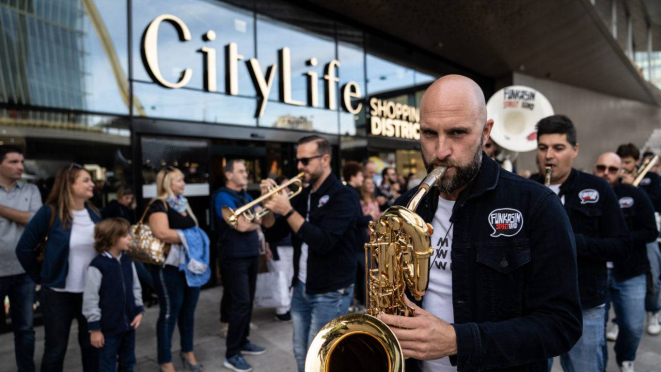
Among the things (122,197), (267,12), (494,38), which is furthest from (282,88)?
(494,38)

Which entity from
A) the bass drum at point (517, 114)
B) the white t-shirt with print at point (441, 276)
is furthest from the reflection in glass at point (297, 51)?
the white t-shirt with print at point (441, 276)

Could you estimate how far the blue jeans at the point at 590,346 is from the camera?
2.45 metres

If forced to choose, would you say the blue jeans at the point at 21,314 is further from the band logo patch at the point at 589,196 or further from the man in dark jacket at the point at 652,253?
the man in dark jacket at the point at 652,253

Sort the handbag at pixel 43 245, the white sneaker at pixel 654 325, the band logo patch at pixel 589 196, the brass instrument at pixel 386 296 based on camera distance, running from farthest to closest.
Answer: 1. the white sneaker at pixel 654 325
2. the handbag at pixel 43 245
3. the band logo patch at pixel 589 196
4. the brass instrument at pixel 386 296

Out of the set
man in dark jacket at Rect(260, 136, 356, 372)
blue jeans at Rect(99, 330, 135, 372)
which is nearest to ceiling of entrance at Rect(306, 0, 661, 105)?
man in dark jacket at Rect(260, 136, 356, 372)

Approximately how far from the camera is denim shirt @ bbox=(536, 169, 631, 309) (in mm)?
2445

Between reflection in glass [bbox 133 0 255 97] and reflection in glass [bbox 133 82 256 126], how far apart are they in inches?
3.8

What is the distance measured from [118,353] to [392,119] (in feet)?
27.5

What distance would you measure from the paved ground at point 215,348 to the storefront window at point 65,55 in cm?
311

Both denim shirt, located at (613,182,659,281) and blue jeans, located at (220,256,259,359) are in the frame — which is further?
blue jeans, located at (220,256,259,359)

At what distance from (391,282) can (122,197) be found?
5.00 metres

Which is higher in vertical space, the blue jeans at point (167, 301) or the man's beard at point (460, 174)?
the man's beard at point (460, 174)

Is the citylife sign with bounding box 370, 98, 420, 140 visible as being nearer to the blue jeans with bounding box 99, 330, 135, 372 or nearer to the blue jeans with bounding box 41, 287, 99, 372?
the blue jeans with bounding box 99, 330, 135, 372

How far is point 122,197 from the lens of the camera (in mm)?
5402
